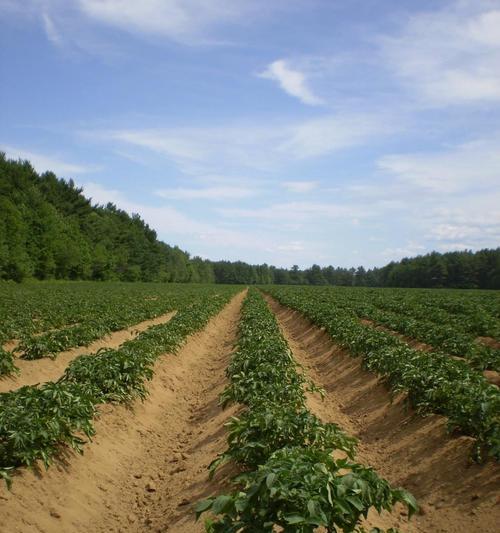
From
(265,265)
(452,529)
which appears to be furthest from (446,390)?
(265,265)

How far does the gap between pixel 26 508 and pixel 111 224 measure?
7712 centimetres

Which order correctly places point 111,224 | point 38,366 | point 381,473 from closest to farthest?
point 381,473 → point 38,366 → point 111,224

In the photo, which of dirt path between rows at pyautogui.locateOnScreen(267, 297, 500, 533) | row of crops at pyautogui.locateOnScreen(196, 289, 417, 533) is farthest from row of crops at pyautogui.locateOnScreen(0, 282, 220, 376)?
dirt path between rows at pyautogui.locateOnScreen(267, 297, 500, 533)

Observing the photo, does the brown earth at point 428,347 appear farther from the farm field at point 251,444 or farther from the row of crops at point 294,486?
the row of crops at point 294,486

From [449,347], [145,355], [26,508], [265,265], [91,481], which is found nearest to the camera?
[26,508]

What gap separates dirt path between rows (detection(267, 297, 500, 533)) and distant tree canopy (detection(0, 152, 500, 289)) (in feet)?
137

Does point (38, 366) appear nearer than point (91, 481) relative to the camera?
No

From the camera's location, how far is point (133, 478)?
6.17 metres

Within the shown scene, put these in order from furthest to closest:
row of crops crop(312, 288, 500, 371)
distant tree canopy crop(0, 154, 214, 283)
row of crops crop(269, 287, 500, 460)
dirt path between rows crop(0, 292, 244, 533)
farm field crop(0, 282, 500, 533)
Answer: distant tree canopy crop(0, 154, 214, 283) → row of crops crop(312, 288, 500, 371) → row of crops crop(269, 287, 500, 460) → dirt path between rows crop(0, 292, 244, 533) → farm field crop(0, 282, 500, 533)

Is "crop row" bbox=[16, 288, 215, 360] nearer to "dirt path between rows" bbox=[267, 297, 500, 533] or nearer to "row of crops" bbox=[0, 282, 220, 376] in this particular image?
"row of crops" bbox=[0, 282, 220, 376]

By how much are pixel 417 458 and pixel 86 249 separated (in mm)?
62097

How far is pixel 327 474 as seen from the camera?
3348 mm

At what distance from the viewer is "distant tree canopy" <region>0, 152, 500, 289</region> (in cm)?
4800

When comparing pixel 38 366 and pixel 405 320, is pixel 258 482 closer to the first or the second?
pixel 38 366
